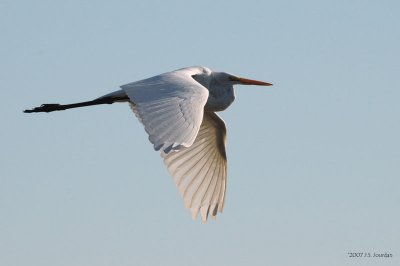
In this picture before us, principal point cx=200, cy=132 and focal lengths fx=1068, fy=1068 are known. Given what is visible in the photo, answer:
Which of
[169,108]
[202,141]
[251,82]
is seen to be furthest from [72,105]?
[169,108]

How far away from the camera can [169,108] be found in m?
11.0

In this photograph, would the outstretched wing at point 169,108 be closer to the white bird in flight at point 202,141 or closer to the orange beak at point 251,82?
the white bird in flight at point 202,141

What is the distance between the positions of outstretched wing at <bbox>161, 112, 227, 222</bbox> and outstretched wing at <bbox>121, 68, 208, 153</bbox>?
94.8 inches

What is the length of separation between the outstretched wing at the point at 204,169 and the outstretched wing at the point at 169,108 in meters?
2.41

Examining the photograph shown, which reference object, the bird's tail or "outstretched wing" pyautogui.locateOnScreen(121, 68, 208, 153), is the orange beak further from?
"outstretched wing" pyautogui.locateOnScreen(121, 68, 208, 153)

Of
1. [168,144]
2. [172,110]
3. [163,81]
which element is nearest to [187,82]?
[163,81]

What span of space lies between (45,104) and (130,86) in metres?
3.47

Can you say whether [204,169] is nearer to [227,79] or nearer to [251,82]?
[227,79]

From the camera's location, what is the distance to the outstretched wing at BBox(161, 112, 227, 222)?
1467 cm

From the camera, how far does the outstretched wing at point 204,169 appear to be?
14672 millimetres

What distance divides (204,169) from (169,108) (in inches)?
→ 159

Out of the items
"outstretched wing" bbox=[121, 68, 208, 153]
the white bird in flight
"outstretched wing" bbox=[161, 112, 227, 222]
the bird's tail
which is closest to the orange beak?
the white bird in flight

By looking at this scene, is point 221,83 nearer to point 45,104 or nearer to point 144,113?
point 45,104

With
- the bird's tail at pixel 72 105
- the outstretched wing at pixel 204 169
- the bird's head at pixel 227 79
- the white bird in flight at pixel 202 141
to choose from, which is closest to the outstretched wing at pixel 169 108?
the white bird in flight at pixel 202 141
